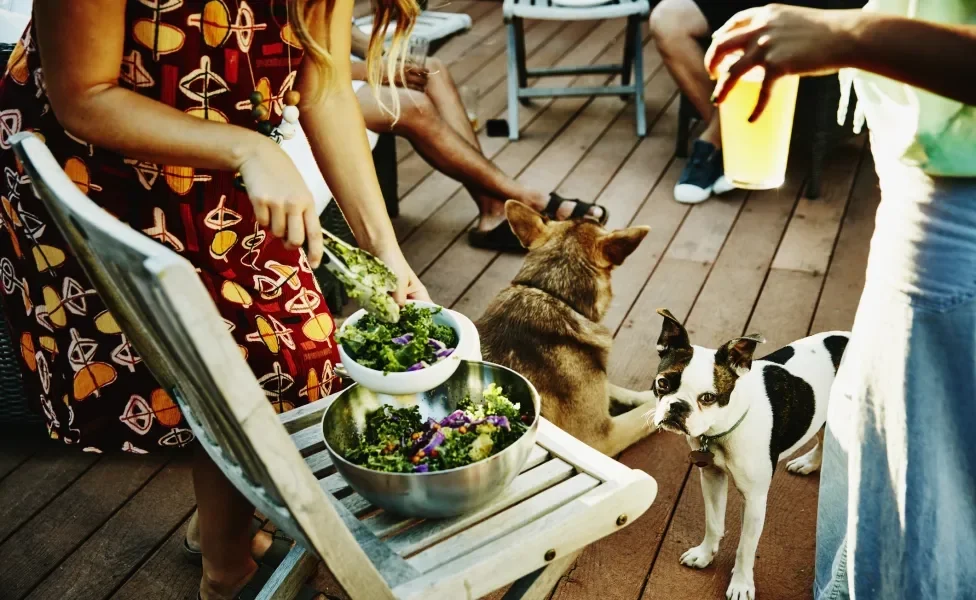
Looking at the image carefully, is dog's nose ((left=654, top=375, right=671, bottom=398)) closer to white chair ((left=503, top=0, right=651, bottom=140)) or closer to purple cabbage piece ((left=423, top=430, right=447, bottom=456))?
purple cabbage piece ((left=423, top=430, right=447, bottom=456))

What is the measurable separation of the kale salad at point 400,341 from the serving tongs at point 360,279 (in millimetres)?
21

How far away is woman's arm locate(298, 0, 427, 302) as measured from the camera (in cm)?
156

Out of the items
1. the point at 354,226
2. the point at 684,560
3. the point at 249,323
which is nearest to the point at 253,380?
the point at 249,323

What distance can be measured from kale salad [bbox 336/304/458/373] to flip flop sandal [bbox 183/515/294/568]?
0.90 metres

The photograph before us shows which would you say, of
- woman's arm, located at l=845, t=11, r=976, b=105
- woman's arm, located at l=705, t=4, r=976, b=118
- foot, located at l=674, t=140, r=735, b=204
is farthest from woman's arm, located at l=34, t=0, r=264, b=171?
foot, located at l=674, t=140, r=735, b=204

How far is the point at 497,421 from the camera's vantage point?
4.11 feet

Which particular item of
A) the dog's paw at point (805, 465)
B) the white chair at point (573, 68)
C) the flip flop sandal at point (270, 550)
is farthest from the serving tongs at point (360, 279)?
the white chair at point (573, 68)

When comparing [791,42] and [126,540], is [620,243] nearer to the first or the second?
[791,42]

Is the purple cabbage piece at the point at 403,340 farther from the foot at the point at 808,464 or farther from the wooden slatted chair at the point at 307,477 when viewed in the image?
the foot at the point at 808,464

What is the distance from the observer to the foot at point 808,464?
2.34 meters

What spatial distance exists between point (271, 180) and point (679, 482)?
5.06ft

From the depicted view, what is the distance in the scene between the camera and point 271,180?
118 cm

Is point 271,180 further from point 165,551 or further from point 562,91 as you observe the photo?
point 562,91

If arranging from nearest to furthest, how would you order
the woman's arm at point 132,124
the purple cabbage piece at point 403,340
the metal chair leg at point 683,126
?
the woman's arm at point 132,124 < the purple cabbage piece at point 403,340 < the metal chair leg at point 683,126
